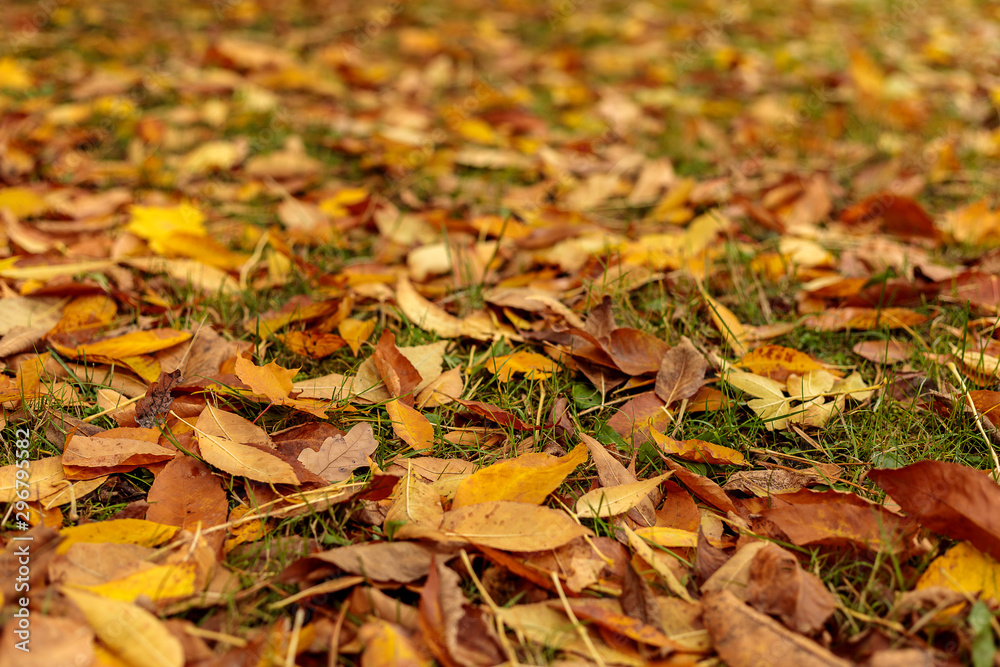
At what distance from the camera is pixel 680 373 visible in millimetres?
1511

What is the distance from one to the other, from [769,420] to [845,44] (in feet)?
12.9

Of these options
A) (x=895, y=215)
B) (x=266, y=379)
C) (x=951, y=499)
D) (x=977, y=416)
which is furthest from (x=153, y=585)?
(x=895, y=215)

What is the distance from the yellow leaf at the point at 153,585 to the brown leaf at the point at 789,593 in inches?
32.4

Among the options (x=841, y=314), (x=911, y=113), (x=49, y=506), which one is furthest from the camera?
(x=911, y=113)

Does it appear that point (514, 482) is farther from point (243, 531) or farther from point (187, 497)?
point (187, 497)

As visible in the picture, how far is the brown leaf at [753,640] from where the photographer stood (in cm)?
98

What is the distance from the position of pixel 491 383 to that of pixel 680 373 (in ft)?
1.29

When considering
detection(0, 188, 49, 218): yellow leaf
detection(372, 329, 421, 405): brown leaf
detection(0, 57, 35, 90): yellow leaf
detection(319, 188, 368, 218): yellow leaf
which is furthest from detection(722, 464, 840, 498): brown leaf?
detection(0, 57, 35, 90): yellow leaf

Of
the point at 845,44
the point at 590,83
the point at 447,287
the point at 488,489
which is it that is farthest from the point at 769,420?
the point at 845,44

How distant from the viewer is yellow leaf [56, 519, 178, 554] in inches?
45.5

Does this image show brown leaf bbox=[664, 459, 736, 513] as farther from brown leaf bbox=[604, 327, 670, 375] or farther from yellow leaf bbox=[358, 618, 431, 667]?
yellow leaf bbox=[358, 618, 431, 667]

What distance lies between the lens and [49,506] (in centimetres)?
123

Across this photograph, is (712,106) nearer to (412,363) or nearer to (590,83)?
(590,83)

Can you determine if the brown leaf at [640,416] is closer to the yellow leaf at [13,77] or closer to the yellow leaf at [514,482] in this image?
the yellow leaf at [514,482]
